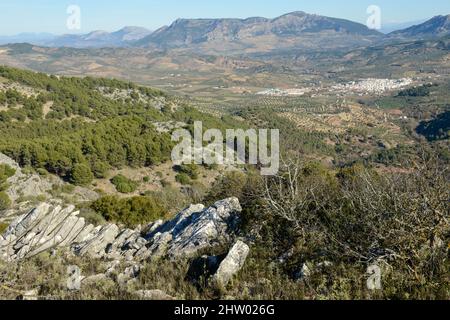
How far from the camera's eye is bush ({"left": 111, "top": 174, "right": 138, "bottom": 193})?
1365 inches

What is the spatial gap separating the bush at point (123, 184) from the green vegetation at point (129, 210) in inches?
541

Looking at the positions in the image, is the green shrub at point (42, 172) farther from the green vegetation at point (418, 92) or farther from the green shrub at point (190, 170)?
the green vegetation at point (418, 92)

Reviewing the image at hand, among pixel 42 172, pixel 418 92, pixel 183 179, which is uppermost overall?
pixel 42 172

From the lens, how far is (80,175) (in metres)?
33.6

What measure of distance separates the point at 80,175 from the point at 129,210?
15.7 meters

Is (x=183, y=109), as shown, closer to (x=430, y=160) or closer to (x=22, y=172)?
(x=22, y=172)

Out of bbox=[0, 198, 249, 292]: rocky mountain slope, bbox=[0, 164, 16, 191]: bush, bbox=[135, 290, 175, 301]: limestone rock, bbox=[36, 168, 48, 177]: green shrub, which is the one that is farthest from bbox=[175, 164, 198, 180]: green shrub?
bbox=[135, 290, 175, 301]: limestone rock

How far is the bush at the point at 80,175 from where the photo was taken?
33.6m

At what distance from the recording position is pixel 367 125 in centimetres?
11800

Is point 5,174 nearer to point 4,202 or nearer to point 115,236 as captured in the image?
point 4,202

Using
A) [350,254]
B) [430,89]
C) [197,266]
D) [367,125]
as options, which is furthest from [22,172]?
[430,89]

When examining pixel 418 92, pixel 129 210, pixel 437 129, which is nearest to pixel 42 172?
pixel 129 210
